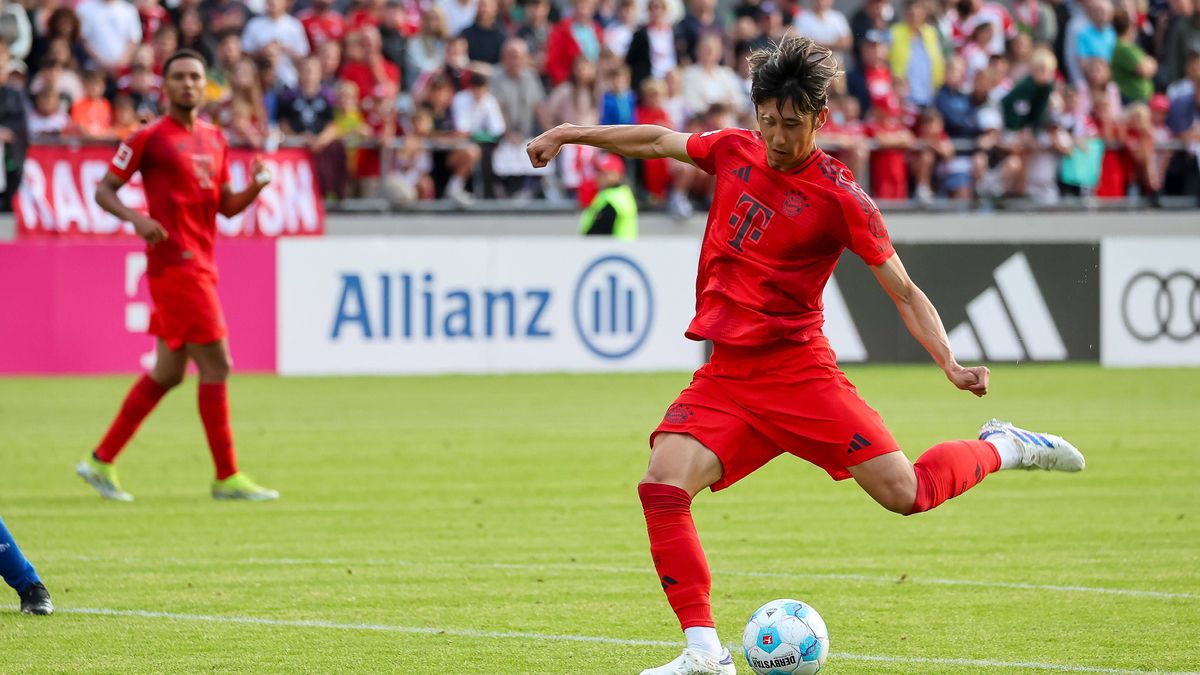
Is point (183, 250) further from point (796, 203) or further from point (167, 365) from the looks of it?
point (796, 203)

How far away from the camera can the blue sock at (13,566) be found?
6648 mm

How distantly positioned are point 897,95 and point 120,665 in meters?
18.2

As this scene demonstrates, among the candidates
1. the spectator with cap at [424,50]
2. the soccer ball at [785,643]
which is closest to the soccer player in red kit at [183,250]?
the soccer ball at [785,643]

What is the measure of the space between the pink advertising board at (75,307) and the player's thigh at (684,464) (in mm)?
13243

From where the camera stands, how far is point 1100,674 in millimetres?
5805

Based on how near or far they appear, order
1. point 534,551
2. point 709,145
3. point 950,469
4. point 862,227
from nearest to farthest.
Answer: point 862,227
point 709,145
point 950,469
point 534,551

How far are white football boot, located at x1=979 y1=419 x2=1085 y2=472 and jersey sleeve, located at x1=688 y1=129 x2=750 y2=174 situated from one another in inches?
61.6

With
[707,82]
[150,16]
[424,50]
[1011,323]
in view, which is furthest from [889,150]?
[150,16]

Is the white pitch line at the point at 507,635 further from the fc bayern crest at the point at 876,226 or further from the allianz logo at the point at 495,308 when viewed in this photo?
the allianz logo at the point at 495,308

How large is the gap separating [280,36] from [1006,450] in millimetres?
15594

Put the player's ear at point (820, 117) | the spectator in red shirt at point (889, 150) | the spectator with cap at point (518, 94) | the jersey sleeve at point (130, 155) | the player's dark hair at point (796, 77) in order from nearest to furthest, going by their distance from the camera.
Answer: the player's dark hair at point (796, 77) → the player's ear at point (820, 117) → the jersey sleeve at point (130, 155) → the spectator with cap at point (518, 94) → the spectator in red shirt at point (889, 150)

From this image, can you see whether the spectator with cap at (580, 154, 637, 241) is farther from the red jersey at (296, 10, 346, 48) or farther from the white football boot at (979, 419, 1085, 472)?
the white football boot at (979, 419, 1085, 472)

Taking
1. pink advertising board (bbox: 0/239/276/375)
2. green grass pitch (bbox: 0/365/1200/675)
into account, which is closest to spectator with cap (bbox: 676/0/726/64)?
pink advertising board (bbox: 0/239/276/375)

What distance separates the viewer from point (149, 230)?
9.95m
